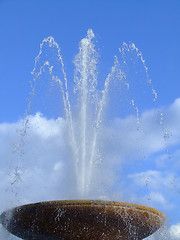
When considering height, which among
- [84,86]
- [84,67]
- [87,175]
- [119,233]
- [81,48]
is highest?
[81,48]

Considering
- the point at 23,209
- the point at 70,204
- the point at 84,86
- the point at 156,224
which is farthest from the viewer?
the point at 84,86

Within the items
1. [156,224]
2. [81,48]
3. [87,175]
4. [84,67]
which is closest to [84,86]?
[84,67]

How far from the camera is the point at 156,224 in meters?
10.5

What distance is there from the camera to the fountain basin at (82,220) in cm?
932

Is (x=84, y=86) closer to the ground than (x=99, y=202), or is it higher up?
higher up

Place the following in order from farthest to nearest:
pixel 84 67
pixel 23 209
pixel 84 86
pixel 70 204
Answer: pixel 84 67
pixel 84 86
pixel 23 209
pixel 70 204

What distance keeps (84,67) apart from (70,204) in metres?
9.70

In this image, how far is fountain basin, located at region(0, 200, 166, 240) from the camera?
9320 millimetres

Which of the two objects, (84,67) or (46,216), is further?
(84,67)

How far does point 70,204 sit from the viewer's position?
9258 mm

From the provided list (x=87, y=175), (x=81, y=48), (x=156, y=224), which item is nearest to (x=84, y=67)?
(x=81, y=48)

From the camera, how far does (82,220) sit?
9461 millimetres

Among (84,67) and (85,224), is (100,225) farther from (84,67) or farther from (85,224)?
(84,67)

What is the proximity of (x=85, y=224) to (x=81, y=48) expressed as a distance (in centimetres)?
1080
